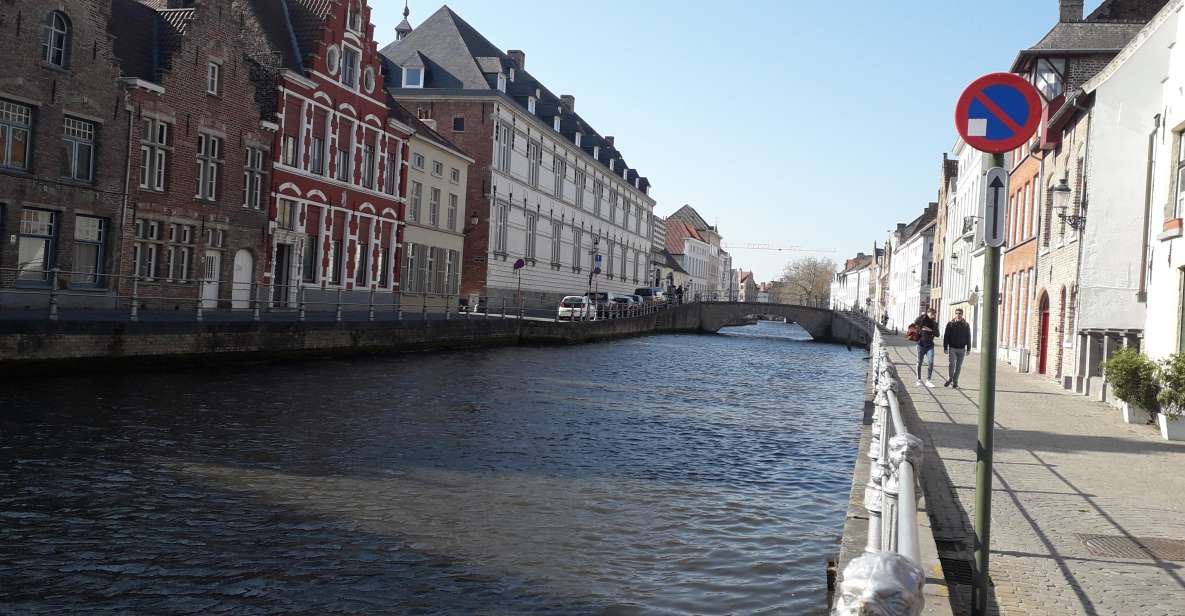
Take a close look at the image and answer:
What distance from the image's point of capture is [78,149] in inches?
1014

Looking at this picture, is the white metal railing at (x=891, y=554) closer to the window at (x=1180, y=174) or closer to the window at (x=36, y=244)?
the window at (x=1180, y=174)

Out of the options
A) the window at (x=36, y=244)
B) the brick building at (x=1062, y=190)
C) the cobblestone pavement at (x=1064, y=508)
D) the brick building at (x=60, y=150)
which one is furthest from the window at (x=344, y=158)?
the cobblestone pavement at (x=1064, y=508)

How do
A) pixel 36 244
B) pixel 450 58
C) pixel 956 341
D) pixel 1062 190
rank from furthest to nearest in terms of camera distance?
pixel 450 58 → pixel 36 244 → pixel 1062 190 → pixel 956 341

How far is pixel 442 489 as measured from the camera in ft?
33.6

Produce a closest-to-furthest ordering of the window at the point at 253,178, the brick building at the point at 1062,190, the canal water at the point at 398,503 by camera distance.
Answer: the canal water at the point at 398,503 → the brick building at the point at 1062,190 → the window at the point at 253,178

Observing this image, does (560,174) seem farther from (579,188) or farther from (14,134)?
(14,134)

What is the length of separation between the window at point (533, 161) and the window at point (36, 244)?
35.1m

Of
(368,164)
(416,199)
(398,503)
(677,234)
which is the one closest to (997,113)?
(398,503)

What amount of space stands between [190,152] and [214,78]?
2.70 m

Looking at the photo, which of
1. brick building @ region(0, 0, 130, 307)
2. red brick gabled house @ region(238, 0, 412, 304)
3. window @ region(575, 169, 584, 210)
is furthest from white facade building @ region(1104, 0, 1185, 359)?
window @ region(575, 169, 584, 210)

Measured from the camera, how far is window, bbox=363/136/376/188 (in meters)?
40.5

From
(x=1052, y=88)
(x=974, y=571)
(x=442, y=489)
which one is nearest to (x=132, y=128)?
(x=442, y=489)

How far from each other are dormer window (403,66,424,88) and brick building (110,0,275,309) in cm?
2053

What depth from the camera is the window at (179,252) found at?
29.2 m
